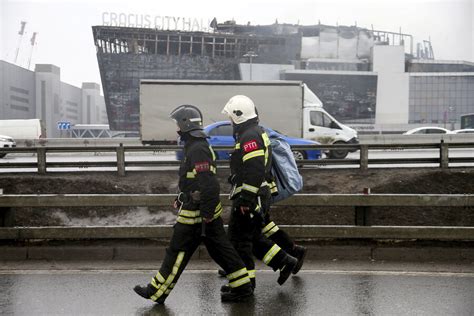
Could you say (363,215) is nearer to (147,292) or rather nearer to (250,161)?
(250,161)

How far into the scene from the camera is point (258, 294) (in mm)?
5453

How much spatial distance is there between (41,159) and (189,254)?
31.9 feet

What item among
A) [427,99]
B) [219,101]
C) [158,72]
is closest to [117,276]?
[219,101]

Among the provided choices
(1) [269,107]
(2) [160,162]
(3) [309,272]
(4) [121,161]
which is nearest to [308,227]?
(3) [309,272]

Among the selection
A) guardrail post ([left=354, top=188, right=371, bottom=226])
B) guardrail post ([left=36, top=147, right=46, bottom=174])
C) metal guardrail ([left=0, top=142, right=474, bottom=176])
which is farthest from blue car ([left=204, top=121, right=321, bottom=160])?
guardrail post ([left=354, top=188, right=371, bottom=226])

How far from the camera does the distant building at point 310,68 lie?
9875 cm

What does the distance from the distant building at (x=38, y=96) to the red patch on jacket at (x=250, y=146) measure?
92.1m

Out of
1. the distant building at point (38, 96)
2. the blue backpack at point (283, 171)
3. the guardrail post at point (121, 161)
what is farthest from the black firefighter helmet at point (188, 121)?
the distant building at point (38, 96)

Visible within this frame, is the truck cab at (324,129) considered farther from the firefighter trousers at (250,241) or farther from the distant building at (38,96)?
the distant building at (38,96)

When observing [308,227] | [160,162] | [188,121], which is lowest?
[308,227]

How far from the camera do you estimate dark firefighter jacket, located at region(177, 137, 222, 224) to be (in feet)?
16.4

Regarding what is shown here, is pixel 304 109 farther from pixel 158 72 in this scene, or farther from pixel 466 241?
pixel 158 72

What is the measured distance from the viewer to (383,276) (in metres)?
6.07

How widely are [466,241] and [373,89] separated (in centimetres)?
10234
